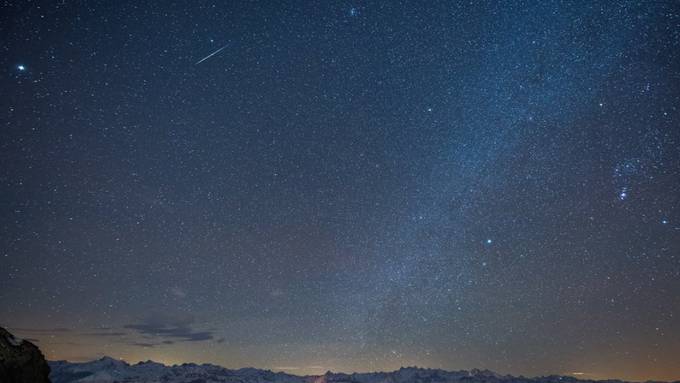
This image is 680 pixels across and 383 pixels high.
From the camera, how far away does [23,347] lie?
26.5 feet

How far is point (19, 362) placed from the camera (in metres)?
7.80

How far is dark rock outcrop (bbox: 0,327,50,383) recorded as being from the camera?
24.8 ft

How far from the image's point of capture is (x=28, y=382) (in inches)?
310

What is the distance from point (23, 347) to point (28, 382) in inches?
27.9

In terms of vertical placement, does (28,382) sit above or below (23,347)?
below

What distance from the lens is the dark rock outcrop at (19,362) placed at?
757cm
